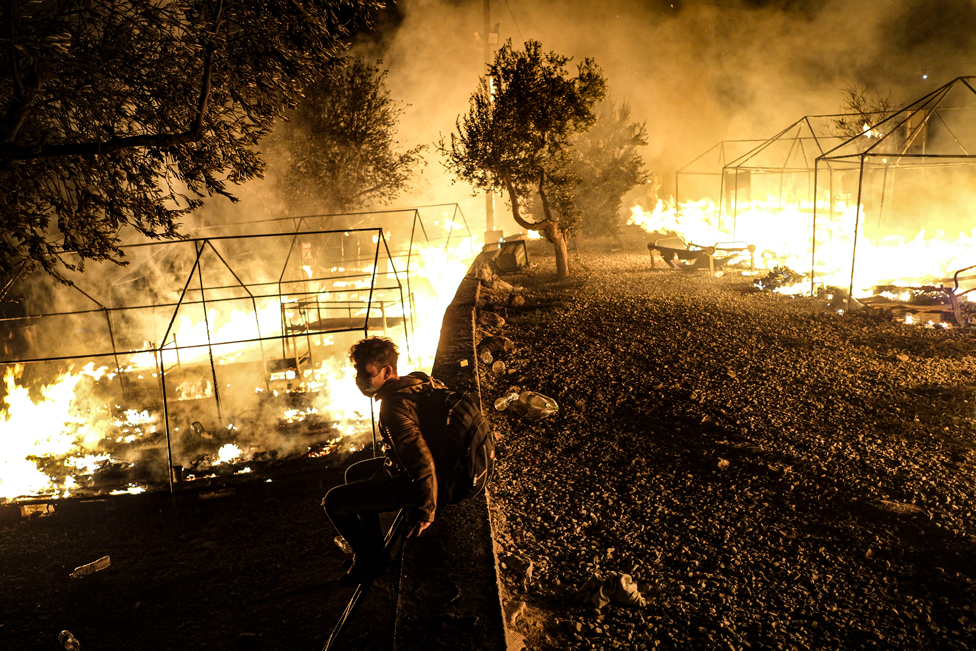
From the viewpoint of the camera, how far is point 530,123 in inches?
493

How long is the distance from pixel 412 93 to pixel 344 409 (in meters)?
28.0

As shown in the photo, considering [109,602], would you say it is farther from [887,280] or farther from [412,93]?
[412,93]

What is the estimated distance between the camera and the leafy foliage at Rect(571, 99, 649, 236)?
67.5 ft

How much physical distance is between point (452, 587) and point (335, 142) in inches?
725

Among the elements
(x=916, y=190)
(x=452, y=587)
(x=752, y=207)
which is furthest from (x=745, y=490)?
(x=752, y=207)

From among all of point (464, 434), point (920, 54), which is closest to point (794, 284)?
point (464, 434)

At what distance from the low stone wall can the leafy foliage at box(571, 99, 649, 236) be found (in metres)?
17.4

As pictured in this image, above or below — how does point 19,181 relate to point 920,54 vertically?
below

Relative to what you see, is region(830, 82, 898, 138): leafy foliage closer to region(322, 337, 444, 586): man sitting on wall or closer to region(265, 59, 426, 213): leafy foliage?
region(265, 59, 426, 213): leafy foliage

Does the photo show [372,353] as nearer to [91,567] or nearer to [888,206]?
[91,567]

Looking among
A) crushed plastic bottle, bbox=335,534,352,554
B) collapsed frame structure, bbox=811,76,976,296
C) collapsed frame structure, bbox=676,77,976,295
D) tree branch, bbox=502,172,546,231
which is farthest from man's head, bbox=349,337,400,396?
collapsed frame structure, bbox=811,76,976,296

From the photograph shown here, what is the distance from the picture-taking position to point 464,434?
293 cm

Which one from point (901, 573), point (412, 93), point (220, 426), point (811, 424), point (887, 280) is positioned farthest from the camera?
point (412, 93)

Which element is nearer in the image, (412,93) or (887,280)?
(887,280)
